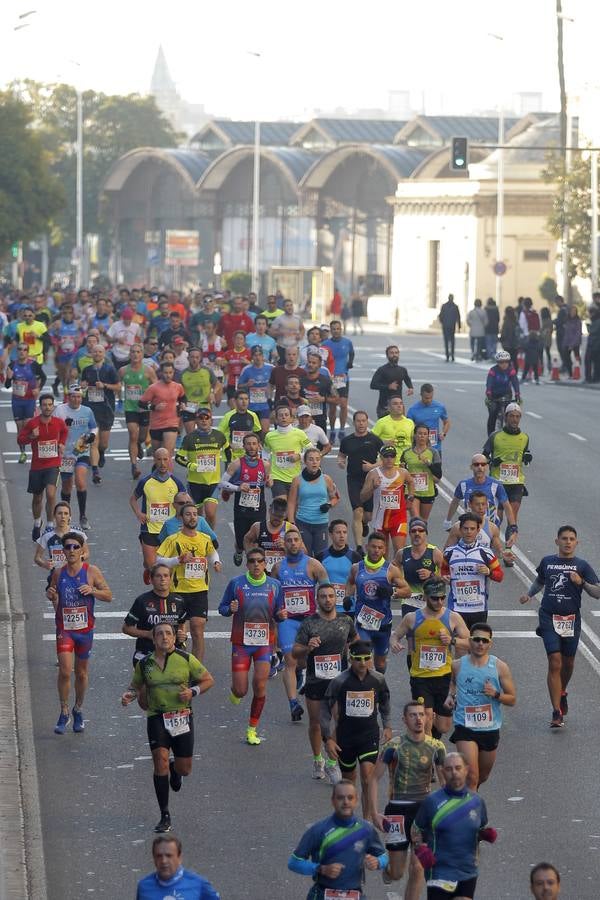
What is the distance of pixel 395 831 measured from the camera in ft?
37.4

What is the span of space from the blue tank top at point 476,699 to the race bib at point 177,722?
6.15 feet

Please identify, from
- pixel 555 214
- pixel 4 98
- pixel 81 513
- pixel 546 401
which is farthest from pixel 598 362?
pixel 4 98

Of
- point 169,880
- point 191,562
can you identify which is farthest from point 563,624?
point 169,880

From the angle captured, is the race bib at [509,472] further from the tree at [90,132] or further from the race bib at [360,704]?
the tree at [90,132]

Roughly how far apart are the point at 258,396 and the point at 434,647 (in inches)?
522

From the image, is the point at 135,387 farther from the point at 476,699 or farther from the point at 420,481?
the point at 476,699

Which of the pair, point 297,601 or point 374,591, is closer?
point 374,591

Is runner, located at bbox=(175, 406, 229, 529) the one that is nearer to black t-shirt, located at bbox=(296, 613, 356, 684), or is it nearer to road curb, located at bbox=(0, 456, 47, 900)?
road curb, located at bbox=(0, 456, 47, 900)

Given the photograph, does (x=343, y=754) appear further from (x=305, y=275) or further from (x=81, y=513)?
(x=305, y=275)

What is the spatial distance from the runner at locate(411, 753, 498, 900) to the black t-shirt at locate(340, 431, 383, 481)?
36.0 feet

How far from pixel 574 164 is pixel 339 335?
114ft

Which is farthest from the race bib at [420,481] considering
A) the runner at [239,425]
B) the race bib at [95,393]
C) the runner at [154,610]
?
the race bib at [95,393]

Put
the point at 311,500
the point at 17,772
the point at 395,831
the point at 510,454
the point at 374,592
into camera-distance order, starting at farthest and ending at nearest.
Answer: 1. the point at 510,454
2. the point at 311,500
3. the point at 374,592
4. the point at 17,772
5. the point at 395,831

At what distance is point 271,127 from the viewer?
368ft
